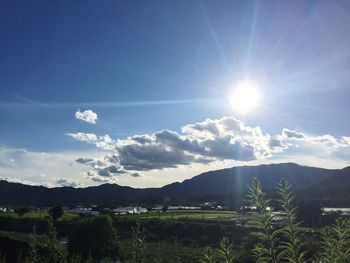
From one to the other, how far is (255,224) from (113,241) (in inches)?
2377

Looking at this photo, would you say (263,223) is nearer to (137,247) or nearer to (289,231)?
(289,231)

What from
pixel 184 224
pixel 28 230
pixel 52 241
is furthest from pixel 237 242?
pixel 52 241

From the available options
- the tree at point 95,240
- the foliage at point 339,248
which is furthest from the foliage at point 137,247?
the tree at point 95,240

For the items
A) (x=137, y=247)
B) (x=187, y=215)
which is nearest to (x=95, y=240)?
(x=137, y=247)

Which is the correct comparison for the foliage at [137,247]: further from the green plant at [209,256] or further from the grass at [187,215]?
the grass at [187,215]

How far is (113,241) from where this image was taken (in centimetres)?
6200

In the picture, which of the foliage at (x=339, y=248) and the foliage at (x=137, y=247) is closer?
the foliage at (x=339, y=248)

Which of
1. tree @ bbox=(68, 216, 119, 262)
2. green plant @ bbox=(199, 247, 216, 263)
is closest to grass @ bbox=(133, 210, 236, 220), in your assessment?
tree @ bbox=(68, 216, 119, 262)

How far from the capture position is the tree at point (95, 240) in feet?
196

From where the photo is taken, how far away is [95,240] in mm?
61938

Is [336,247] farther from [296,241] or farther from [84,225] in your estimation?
[84,225]

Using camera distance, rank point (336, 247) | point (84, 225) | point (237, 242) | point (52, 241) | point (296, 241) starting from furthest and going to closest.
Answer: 1. point (237, 242)
2. point (84, 225)
3. point (52, 241)
4. point (336, 247)
5. point (296, 241)

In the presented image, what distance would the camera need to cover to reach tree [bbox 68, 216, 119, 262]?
59781 millimetres

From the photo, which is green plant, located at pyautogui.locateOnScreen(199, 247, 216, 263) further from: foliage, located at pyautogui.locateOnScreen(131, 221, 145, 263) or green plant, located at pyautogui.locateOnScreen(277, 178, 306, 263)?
foliage, located at pyautogui.locateOnScreen(131, 221, 145, 263)
